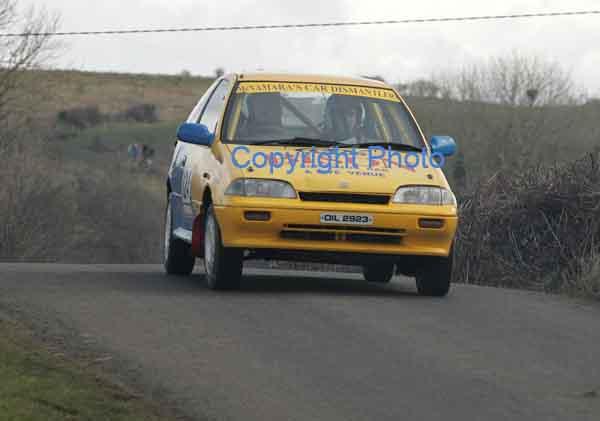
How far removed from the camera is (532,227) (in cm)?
1781

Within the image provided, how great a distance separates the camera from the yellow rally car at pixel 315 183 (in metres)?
12.0

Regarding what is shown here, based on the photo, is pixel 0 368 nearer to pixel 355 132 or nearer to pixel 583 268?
pixel 355 132

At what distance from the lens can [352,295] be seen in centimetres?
1248

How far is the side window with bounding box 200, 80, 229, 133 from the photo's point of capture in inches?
519

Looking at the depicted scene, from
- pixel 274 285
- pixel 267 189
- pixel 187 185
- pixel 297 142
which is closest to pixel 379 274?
pixel 274 285

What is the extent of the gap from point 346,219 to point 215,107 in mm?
2138

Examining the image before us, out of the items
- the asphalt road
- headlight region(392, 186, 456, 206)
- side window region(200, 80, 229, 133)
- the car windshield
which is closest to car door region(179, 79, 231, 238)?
side window region(200, 80, 229, 133)

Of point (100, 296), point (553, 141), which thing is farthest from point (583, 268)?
point (553, 141)

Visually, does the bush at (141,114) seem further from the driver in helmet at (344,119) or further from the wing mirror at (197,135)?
the wing mirror at (197,135)

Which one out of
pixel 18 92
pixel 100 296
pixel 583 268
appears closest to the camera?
pixel 100 296

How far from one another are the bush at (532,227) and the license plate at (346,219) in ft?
12.9

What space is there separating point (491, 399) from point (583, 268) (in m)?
7.11

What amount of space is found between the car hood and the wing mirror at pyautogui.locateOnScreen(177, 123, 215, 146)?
392 mm

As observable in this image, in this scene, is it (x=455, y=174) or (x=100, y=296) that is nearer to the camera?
(x=100, y=296)
